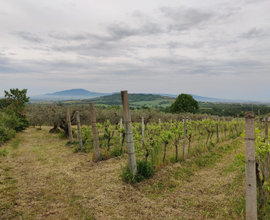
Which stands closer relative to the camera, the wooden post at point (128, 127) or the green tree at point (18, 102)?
the wooden post at point (128, 127)

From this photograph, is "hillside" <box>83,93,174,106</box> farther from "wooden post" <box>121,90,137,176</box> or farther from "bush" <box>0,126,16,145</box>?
"wooden post" <box>121,90,137,176</box>

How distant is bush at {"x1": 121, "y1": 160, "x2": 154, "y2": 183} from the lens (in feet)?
18.8

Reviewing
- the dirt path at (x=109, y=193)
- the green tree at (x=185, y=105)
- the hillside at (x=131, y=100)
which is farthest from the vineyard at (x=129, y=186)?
the hillside at (x=131, y=100)

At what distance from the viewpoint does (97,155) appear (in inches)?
322

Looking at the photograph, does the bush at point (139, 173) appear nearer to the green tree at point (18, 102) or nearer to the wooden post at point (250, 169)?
the wooden post at point (250, 169)

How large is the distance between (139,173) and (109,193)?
1386mm

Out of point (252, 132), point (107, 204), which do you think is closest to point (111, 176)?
point (107, 204)

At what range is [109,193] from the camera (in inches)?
198

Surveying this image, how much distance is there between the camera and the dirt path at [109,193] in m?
4.12

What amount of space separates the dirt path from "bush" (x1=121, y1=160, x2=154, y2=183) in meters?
0.22

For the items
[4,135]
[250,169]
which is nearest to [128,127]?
[250,169]

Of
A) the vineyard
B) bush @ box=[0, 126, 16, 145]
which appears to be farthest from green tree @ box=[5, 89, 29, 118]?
the vineyard

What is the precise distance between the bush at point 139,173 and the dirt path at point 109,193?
0.72 feet

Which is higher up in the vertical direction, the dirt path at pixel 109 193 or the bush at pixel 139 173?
the bush at pixel 139 173
